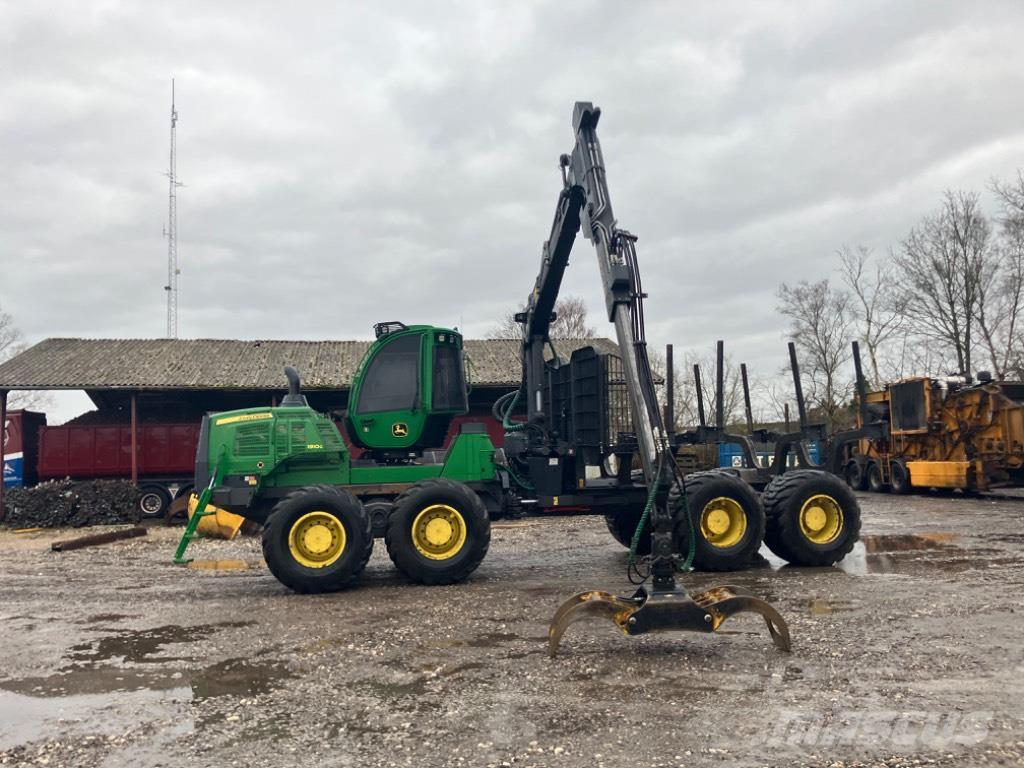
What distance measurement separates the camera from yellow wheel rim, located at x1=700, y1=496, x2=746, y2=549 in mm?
10094

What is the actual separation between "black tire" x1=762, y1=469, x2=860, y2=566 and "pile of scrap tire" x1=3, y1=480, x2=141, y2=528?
16319 mm

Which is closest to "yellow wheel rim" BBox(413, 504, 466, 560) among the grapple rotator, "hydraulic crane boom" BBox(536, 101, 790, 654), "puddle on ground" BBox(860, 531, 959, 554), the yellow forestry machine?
"hydraulic crane boom" BBox(536, 101, 790, 654)

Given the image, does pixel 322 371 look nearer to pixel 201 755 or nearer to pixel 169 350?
pixel 169 350

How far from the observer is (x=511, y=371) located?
25031mm

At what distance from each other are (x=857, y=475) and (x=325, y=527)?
20.9 m

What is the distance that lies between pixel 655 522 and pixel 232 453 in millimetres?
5535

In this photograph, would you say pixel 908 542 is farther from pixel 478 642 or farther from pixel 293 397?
pixel 293 397

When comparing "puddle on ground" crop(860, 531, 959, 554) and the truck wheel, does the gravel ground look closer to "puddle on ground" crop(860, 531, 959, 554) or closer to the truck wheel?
the truck wheel

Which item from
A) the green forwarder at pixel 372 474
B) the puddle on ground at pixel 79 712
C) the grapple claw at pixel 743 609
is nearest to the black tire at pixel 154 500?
the green forwarder at pixel 372 474

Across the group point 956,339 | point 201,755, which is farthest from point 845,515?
point 956,339

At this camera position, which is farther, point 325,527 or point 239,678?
point 325,527

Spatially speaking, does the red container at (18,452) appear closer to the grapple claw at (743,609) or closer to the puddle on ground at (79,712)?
the puddle on ground at (79,712)

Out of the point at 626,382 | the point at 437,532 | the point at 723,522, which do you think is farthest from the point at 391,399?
the point at 723,522

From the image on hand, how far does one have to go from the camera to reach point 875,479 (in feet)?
81.6
